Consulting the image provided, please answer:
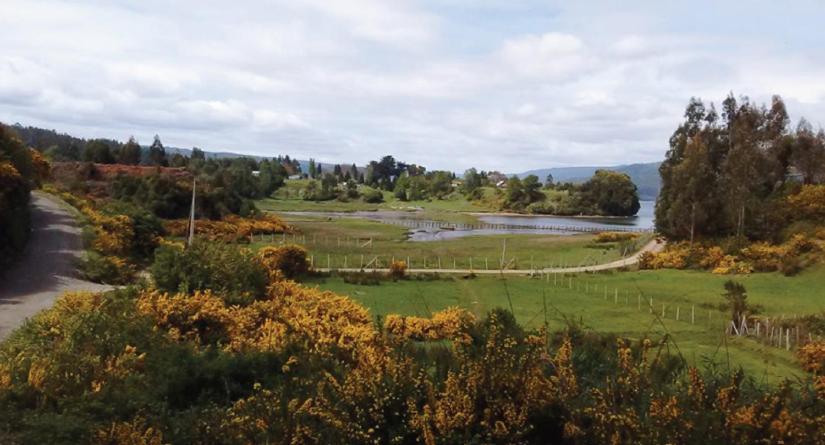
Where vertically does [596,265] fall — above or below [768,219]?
below

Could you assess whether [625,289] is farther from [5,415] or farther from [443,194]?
[443,194]

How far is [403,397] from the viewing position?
25.4ft

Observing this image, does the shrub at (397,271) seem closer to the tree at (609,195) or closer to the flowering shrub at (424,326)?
the flowering shrub at (424,326)

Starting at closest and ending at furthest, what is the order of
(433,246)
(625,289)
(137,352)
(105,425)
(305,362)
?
1. (105,425)
2. (305,362)
3. (137,352)
4. (625,289)
5. (433,246)

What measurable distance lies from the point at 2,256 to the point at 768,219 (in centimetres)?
4747

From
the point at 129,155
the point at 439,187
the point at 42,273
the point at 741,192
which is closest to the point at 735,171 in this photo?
the point at 741,192

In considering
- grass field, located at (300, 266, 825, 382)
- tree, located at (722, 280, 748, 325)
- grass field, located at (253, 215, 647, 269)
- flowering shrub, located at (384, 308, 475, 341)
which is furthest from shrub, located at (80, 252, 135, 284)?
tree, located at (722, 280, 748, 325)

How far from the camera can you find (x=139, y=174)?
237 feet

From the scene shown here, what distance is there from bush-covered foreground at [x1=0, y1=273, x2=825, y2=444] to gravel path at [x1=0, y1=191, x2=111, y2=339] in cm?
933

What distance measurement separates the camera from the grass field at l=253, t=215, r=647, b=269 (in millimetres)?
47969

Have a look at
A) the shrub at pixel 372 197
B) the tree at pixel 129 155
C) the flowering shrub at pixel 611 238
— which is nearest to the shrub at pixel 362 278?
the flowering shrub at pixel 611 238

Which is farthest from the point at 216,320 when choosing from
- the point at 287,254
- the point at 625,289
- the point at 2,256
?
the point at 625,289

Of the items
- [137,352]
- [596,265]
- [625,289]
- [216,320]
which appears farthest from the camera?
[596,265]

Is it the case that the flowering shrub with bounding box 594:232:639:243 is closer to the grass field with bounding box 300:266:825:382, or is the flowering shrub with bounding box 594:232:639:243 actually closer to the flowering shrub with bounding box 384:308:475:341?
the grass field with bounding box 300:266:825:382
